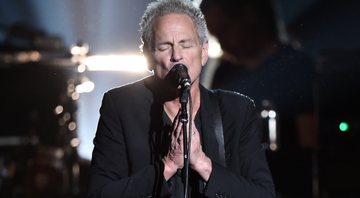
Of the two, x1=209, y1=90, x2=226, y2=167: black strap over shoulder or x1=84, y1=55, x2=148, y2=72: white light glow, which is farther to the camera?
x1=84, y1=55, x2=148, y2=72: white light glow

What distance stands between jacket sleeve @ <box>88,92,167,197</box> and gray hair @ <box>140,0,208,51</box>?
0.27m

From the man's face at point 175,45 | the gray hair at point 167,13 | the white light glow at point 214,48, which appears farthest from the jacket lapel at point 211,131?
the white light glow at point 214,48

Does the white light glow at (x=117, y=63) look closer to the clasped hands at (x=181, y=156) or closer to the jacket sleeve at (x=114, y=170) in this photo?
the jacket sleeve at (x=114, y=170)

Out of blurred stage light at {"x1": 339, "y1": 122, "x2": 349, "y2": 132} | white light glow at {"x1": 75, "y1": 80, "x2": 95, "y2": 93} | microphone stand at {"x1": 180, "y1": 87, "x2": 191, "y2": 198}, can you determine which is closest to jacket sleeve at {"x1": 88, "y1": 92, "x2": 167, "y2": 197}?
microphone stand at {"x1": 180, "y1": 87, "x2": 191, "y2": 198}

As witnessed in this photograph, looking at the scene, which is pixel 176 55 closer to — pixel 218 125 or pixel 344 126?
pixel 218 125

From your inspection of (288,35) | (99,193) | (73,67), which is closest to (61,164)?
(73,67)

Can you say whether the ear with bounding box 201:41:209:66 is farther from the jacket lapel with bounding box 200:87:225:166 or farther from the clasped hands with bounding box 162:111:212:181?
the clasped hands with bounding box 162:111:212:181

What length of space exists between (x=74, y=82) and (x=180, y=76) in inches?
106

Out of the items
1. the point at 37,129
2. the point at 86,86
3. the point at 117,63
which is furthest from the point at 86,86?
the point at 37,129

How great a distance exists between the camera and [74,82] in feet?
15.4

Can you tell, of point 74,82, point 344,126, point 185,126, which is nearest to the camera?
point 185,126

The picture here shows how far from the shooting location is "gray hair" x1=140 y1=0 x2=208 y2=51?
236 cm

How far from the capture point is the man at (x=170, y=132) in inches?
86.9

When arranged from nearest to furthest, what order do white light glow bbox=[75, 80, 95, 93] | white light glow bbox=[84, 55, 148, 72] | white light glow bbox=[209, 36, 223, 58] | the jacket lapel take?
the jacket lapel, white light glow bbox=[84, 55, 148, 72], white light glow bbox=[75, 80, 95, 93], white light glow bbox=[209, 36, 223, 58]
